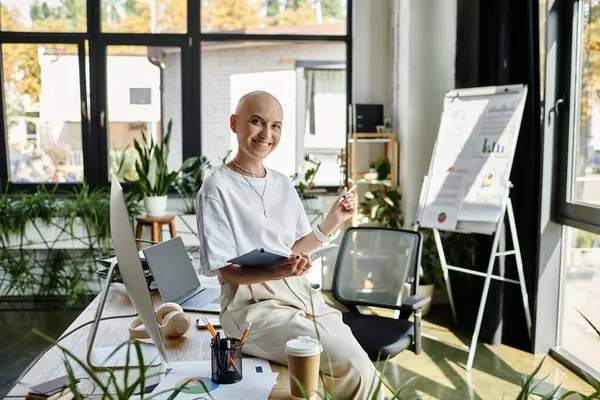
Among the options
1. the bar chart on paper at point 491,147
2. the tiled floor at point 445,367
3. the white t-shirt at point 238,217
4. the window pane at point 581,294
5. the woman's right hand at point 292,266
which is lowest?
the tiled floor at point 445,367

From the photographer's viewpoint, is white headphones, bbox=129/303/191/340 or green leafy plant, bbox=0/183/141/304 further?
green leafy plant, bbox=0/183/141/304

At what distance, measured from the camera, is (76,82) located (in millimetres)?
5594

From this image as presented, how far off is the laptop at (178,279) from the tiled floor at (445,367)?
4.43 feet

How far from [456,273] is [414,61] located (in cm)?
168

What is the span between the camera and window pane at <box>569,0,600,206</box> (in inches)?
139

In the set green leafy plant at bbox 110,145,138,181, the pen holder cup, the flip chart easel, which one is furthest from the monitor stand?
green leafy plant at bbox 110,145,138,181

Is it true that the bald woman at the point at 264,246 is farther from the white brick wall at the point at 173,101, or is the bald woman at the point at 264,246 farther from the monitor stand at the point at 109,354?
the white brick wall at the point at 173,101

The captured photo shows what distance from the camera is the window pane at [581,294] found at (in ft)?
11.8

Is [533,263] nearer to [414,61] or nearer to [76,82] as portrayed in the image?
[414,61]

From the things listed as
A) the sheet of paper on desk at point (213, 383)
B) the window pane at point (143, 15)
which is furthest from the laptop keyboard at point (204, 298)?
the window pane at point (143, 15)

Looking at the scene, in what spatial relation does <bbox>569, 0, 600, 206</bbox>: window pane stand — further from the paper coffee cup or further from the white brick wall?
the white brick wall

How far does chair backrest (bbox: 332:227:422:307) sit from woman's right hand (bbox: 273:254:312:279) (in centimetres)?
127

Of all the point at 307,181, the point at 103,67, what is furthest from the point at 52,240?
the point at 307,181

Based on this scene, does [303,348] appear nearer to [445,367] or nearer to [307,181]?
[445,367]
